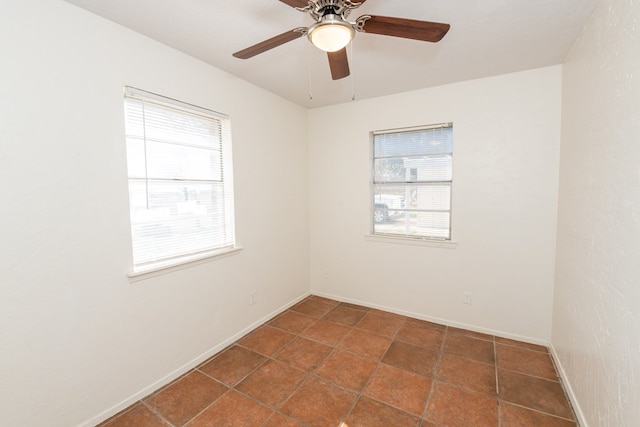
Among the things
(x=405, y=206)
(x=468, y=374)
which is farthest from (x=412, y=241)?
(x=468, y=374)

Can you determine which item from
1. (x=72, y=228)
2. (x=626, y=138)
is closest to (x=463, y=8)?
(x=626, y=138)

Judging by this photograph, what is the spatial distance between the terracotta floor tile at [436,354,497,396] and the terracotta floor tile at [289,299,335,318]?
139 centimetres

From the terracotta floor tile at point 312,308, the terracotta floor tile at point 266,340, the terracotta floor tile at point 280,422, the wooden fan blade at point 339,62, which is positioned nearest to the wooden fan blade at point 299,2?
the wooden fan blade at point 339,62

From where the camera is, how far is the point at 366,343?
2.61 metres

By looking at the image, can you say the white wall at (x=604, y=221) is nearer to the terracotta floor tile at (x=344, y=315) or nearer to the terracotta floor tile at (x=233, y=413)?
the terracotta floor tile at (x=344, y=315)

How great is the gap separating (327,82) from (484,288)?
259 centimetres

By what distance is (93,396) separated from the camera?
1.69 metres

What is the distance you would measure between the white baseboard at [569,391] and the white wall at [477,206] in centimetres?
29

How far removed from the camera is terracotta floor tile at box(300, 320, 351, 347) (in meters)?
2.67

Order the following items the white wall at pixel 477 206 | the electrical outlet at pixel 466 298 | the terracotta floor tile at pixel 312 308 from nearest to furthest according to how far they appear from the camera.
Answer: the white wall at pixel 477 206 → the electrical outlet at pixel 466 298 → the terracotta floor tile at pixel 312 308

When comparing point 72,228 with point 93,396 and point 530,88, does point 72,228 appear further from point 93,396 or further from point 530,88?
point 530,88

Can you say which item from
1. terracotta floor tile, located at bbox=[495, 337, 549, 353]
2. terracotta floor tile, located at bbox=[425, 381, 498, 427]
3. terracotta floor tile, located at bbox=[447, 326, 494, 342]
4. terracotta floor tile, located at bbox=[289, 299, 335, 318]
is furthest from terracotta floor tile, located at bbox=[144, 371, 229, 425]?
terracotta floor tile, located at bbox=[495, 337, 549, 353]

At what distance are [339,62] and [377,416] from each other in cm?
222

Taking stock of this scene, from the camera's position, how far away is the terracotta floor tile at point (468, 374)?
6.64ft
